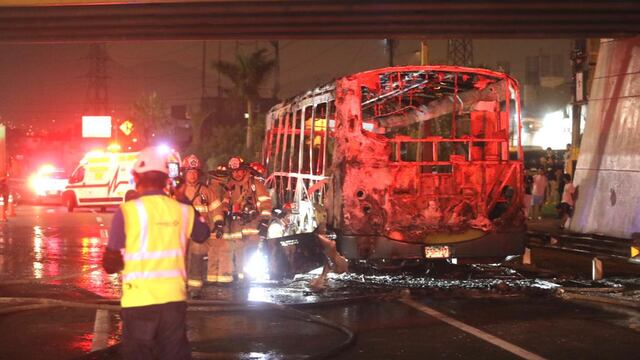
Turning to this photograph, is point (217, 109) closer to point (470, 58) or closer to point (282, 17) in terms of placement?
point (470, 58)

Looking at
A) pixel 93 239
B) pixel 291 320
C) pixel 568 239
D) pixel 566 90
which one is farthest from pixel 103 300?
pixel 566 90

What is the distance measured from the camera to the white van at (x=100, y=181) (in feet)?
106

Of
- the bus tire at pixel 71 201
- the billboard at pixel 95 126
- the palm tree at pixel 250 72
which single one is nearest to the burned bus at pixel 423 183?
the bus tire at pixel 71 201

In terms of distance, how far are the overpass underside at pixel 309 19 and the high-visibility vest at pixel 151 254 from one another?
12.0 m

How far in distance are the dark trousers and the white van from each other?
27.6 m

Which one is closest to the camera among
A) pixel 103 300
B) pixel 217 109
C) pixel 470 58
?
pixel 103 300

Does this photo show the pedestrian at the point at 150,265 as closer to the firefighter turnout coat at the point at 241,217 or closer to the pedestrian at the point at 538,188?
the firefighter turnout coat at the point at 241,217

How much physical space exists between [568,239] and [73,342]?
13655 millimetres

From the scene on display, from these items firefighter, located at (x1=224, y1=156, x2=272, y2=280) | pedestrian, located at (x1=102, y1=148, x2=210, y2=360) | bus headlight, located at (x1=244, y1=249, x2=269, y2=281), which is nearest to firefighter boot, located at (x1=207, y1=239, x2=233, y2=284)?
firefighter, located at (x1=224, y1=156, x2=272, y2=280)

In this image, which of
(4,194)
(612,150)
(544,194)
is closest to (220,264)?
(612,150)

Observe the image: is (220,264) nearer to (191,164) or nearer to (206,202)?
(206,202)

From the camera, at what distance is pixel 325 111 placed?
45.0 ft

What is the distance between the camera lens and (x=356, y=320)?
9977mm

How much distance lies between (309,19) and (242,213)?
6984 millimetres
